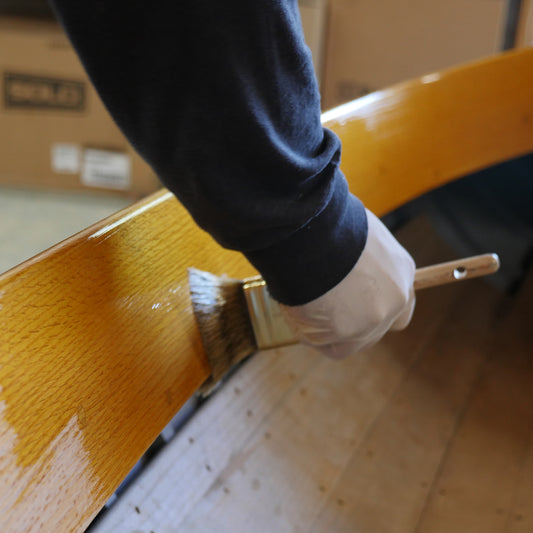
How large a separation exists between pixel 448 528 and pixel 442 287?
0.57 meters

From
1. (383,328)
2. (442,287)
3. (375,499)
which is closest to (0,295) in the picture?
(383,328)

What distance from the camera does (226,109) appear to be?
38cm

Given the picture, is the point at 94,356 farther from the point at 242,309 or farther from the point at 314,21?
the point at 314,21

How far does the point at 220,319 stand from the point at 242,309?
0.03 m

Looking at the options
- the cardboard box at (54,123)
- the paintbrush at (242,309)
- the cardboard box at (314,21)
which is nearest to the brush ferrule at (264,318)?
the paintbrush at (242,309)

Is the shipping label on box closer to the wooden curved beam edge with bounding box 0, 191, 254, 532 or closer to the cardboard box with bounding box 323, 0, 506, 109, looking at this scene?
the cardboard box with bounding box 323, 0, 506, 109

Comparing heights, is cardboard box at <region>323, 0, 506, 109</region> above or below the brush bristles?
below

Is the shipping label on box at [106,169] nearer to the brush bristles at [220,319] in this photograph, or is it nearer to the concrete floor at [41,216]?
the concrete floor at [41,216]

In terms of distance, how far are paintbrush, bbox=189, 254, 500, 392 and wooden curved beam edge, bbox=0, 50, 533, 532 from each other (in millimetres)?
15

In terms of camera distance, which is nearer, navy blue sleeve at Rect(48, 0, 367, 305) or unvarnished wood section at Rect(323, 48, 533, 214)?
navy blue sleeve at Rect(48, 0, 367, 305)

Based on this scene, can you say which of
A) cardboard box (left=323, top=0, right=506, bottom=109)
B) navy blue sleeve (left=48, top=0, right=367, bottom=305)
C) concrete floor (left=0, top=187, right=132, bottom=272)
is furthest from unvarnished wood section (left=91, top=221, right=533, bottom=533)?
concrete floor (left=0, top=187, right=132, bottom=272)

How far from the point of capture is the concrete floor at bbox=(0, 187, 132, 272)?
1.79m

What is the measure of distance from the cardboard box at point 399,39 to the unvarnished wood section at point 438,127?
2.19 feet

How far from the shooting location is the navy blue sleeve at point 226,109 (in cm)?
35
